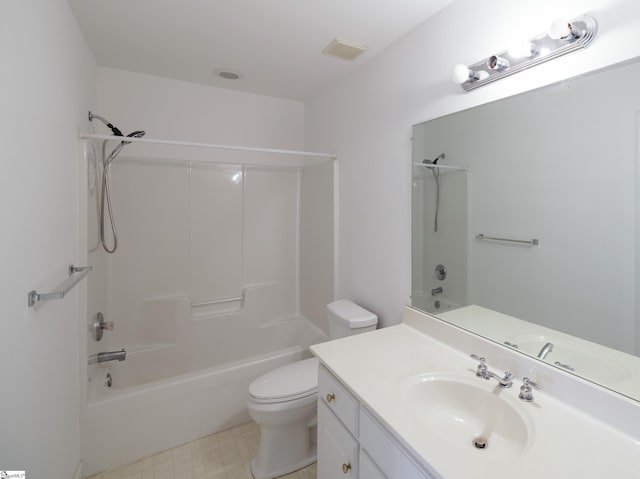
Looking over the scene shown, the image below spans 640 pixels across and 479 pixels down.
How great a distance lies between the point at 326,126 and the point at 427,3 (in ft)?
3.85

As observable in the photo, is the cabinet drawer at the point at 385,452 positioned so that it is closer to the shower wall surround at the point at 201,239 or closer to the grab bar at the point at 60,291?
the grab bar at the point at 60,291

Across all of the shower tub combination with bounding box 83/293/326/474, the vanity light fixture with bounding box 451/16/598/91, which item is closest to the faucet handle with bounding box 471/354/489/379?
the vanity light fixture with bounding box 451/16/598/91

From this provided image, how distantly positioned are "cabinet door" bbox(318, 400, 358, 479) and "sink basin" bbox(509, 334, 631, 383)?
2.39 feet

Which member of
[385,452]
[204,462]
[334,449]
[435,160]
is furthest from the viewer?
[204,462]

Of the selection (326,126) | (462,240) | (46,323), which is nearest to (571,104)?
(462,240)

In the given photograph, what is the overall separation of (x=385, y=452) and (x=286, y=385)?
885mm

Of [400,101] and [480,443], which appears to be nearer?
[480,443]

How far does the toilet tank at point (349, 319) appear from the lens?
179 cm

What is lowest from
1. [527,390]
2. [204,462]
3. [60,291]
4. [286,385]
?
[204,462]

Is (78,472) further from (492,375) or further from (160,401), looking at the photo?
(492,375)

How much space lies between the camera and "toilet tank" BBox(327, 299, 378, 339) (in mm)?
1790

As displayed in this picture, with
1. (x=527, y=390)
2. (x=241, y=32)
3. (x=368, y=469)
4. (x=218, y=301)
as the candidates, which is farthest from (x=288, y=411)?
(x=241, y=32)

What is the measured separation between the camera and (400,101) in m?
1.68

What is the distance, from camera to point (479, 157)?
1327 mm
